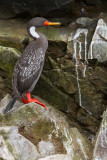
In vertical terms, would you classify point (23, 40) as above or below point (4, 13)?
below

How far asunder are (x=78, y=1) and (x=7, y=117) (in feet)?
10.3

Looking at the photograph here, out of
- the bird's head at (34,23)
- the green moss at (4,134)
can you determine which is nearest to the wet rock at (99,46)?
the bird's head at (34,23)

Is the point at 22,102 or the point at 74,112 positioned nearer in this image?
the point at 22,102

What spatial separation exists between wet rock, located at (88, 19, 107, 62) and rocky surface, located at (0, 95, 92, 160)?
152cm

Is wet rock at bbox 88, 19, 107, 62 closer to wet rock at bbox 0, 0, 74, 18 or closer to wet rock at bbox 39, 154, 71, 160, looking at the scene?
wet rock at bbox 0, 0, 74, 18

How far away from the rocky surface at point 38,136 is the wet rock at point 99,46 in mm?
1525

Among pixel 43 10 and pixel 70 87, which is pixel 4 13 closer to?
pixel 43 10

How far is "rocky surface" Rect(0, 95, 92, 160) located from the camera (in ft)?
16.1

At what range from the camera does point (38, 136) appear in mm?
5223

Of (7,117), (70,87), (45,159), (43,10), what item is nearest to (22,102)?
(7,117)

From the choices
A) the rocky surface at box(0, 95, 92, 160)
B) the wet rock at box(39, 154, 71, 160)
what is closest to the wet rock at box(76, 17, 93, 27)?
the rocky surface at box(0, 95, 92, 160)

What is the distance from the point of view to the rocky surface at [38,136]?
4.91 meters

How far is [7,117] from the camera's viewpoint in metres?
5.22

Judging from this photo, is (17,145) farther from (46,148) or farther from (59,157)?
(59,157)
